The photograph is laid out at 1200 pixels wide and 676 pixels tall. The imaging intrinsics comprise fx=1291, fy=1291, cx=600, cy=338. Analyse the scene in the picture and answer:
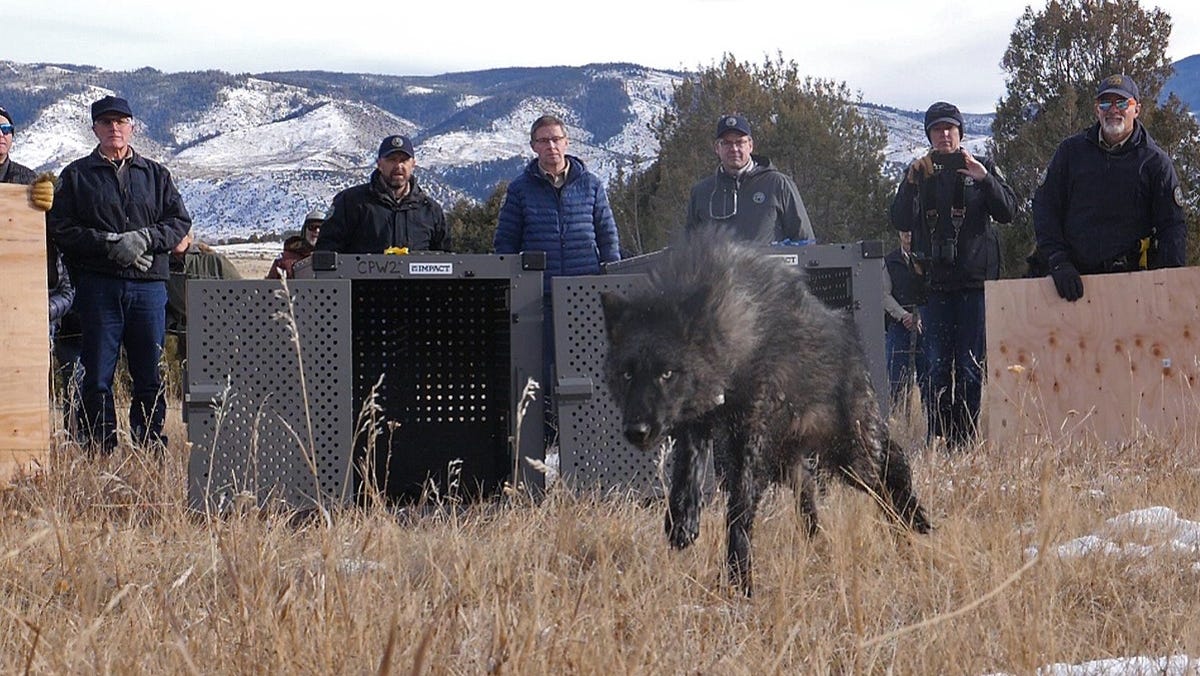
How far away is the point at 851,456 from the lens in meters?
4.59

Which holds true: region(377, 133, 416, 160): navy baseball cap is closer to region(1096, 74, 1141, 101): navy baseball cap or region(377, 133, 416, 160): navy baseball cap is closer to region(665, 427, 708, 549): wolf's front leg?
region(665, 427, 708, 549): wolf's front leg

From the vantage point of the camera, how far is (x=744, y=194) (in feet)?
24.5

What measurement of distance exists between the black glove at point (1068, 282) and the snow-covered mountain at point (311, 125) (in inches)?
3763

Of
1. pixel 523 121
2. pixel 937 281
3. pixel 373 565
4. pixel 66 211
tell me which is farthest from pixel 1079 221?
pixel 523 121

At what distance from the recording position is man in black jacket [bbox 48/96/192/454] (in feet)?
23.2

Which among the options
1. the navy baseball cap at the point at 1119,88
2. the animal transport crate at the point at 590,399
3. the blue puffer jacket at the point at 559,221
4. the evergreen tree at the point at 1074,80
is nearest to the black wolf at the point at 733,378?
the animal transport crate at the point at 590,399

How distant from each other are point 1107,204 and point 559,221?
3067 millimetres

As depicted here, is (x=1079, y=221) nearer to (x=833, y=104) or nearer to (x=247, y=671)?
(x=247, y=671)

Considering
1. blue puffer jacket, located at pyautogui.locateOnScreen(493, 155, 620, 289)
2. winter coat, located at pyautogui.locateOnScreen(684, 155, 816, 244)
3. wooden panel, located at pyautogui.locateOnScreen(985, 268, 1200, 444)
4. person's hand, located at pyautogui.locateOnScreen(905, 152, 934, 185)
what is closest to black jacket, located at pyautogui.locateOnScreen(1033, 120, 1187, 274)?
wooden panel, located at pyautogui.locateOnScreen(985, 268, 1200, 444)

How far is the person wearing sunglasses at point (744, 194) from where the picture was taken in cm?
739

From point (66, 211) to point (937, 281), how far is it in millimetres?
5219

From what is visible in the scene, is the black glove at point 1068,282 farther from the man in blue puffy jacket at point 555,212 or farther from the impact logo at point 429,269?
the impact logo at point 429,269

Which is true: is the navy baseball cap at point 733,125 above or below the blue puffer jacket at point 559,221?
above

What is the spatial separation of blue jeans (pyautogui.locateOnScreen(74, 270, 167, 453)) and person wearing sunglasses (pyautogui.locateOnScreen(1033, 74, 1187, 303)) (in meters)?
4.98
